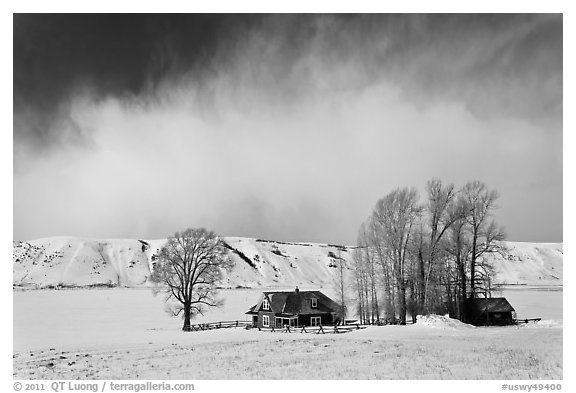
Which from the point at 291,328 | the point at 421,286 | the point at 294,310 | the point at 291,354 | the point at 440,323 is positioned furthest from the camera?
the point at 294,310

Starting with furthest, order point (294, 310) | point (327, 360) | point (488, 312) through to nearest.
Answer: point (294, 310) → point (488, 312) → point (327, 360)

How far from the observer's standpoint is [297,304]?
26219mm

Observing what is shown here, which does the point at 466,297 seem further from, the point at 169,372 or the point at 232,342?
the point at 169,372

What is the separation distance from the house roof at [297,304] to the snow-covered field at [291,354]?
23.5 ft

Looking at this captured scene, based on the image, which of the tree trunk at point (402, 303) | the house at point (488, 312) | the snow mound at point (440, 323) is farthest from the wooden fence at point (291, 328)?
the house at point (488, 312)

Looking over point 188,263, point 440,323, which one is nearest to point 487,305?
point 440,323

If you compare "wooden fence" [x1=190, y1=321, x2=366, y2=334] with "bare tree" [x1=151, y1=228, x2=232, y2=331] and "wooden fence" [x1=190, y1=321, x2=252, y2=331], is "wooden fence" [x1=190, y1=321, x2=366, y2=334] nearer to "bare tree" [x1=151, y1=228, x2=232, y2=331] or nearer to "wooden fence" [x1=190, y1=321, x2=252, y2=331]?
"wooden fence" [x1=190, y1=321, x2=252, y2=331]

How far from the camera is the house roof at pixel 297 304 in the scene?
25736 millimetres

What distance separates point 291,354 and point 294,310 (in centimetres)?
1188

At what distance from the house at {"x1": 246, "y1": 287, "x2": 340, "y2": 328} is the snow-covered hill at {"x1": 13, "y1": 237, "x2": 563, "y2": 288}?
86.8 feet

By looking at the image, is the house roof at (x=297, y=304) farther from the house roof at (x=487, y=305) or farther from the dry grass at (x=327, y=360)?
the dry grass at (x=327, y=360)

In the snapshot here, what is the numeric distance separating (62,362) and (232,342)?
6146 mm

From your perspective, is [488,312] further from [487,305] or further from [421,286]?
[421,286]

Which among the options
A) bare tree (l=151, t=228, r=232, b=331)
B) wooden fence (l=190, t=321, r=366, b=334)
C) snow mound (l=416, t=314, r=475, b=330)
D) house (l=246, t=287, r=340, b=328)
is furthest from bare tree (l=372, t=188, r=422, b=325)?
bare tree (l=151, t=228, r=232, b=331)
